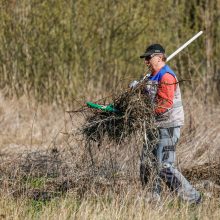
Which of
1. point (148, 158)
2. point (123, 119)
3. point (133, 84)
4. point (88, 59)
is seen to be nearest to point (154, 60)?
point (133, 84)

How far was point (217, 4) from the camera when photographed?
15.8 meters

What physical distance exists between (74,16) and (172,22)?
1.98 m

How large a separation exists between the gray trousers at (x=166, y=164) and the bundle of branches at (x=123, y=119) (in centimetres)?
19

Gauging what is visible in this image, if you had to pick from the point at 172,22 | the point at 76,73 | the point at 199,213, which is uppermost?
the point at 172,22

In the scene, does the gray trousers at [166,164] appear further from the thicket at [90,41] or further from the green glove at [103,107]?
the thicket at [90,41]

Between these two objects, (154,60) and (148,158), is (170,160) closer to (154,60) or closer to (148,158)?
(148,158)

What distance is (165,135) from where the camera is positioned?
8.02 m

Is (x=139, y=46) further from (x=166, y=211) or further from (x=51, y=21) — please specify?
(x=166, y=211)

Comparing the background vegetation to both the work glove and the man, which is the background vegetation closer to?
the man

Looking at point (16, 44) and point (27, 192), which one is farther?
point (16, 44)

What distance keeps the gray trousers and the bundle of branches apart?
0.64 ft

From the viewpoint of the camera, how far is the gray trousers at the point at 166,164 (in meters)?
7.97

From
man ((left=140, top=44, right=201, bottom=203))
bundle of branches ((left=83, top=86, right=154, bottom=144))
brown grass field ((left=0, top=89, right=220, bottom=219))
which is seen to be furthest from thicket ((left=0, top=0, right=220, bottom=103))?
bundle of branches ((left=83, top=86, right=154, bottom=144))

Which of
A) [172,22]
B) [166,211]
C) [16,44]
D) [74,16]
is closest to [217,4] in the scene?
[172,22]
